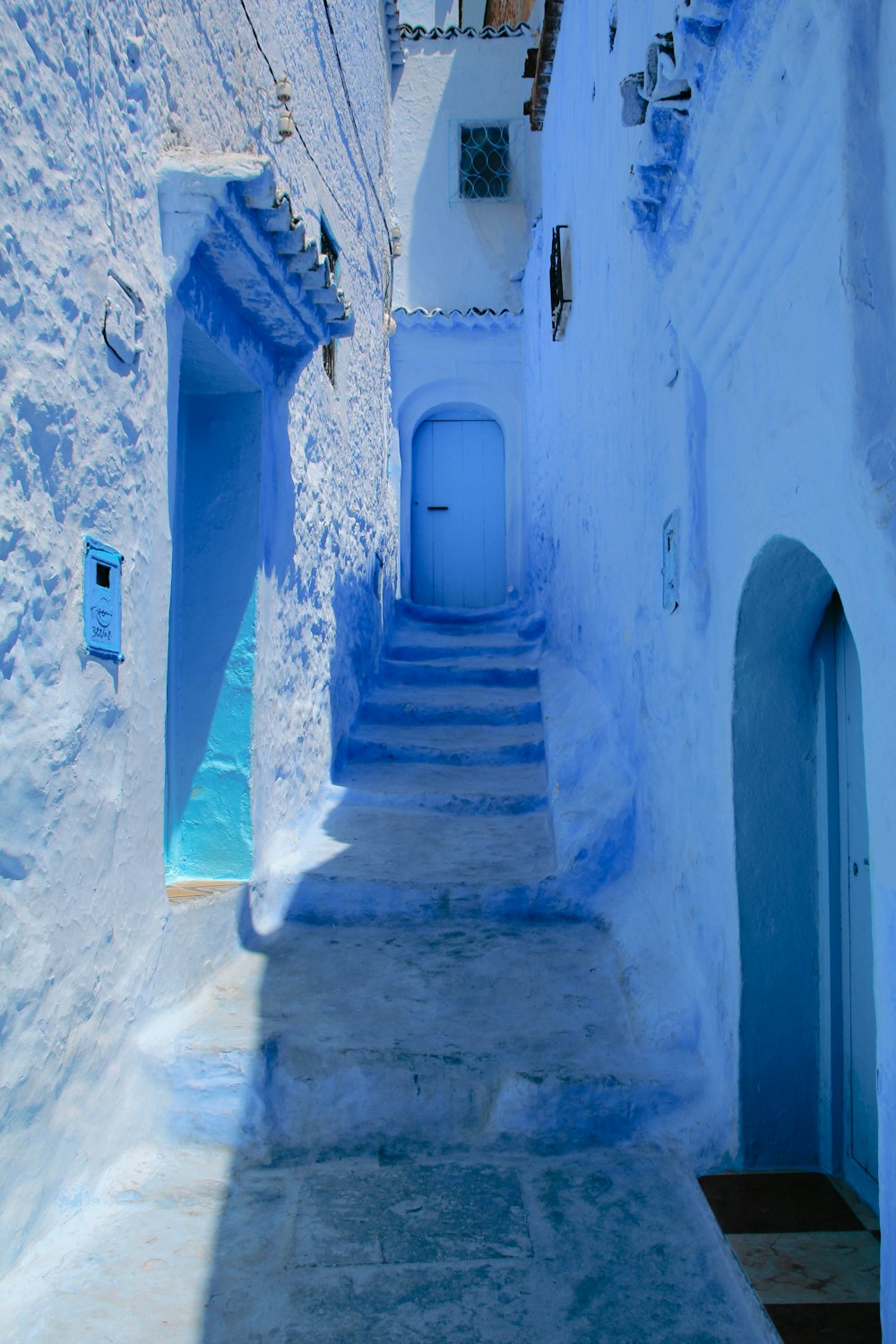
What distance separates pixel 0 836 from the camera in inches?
83.5

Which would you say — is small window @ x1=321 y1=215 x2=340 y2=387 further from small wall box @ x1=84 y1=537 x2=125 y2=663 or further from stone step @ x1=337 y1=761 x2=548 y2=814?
small wall box @ x1=84 y1=537 x2=125 y2=663

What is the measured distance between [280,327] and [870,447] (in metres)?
2.83

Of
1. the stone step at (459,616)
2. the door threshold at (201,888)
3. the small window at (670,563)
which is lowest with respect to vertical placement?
the door threshold at (201,888)

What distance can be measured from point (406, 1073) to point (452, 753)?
2.91 meters

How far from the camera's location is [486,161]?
10.5 meters

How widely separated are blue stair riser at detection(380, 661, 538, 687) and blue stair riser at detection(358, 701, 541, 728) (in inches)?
21.8

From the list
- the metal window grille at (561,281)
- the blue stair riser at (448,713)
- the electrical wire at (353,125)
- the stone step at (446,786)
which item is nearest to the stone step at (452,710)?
the blue stair riser at (448,713)

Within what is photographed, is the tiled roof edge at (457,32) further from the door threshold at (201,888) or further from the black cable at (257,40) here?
the door threshold at (201,888)

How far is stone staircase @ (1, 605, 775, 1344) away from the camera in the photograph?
219cm

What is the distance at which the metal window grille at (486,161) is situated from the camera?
412 inches

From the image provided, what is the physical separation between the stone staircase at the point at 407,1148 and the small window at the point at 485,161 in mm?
8320

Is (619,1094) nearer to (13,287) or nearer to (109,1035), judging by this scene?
(109,1035)

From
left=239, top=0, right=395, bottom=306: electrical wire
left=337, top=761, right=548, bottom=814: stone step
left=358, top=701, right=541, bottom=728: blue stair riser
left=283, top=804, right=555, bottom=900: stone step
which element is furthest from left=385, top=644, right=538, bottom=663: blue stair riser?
left=239, top=0, right=395, bottom=306: electrical wire

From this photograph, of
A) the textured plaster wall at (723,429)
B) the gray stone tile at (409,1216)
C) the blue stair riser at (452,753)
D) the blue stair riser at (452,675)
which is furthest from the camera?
the blue stair riser at (452,675)
